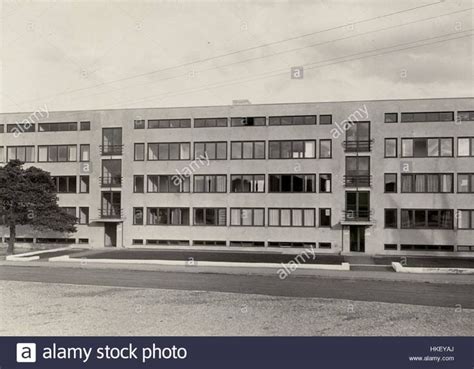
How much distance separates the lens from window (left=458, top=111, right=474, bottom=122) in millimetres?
33812

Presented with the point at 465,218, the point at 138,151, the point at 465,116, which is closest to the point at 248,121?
the point at 138,151

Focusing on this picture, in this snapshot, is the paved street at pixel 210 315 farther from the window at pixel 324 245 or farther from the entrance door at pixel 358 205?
the entrance door at pixel 358 205

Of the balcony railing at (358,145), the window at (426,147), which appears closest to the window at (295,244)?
the balcony railing at (358,145)

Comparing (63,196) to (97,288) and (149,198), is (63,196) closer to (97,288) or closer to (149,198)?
(149,198)

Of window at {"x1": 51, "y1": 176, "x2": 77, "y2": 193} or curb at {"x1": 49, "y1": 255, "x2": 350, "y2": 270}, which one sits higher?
window at {"x1": 51, "y1": 176, "x2": 77, "y2": 193}

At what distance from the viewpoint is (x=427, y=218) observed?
34219 mm

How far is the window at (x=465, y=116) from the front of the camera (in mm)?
33812

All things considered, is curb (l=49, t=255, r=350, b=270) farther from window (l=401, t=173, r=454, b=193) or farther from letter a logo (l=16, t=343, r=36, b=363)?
letter a logo (l=16, t=343, r=36, b=363)

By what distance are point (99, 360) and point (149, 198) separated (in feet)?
98.6

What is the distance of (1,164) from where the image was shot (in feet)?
131

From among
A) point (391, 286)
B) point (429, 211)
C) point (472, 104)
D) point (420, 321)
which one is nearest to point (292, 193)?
point (429, 211)

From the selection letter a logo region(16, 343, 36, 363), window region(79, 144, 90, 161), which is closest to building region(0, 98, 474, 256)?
window region(79, 144, 90, 161)

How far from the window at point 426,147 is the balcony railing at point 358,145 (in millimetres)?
2426

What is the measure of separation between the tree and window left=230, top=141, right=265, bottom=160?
1302 cm
